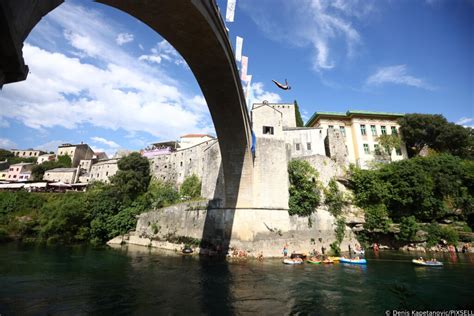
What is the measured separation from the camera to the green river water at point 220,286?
319 inches

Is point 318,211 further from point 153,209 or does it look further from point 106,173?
point 106,173

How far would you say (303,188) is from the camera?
60.6ft

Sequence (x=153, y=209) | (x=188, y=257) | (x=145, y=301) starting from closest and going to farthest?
(x=145, y=301) → (x=188, y=257) → (x=153, y=209)

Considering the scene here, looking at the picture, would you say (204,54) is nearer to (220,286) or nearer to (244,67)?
(244,67)

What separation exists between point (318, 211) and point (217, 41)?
14.9m

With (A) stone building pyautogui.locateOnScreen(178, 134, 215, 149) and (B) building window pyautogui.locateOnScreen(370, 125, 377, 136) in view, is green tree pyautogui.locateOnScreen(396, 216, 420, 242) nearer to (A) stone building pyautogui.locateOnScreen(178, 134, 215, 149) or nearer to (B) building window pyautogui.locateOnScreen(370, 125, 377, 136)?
(B) building window pyautogui.locateOnScreen(370, 125, 377, 136)

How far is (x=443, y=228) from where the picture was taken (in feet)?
59.8

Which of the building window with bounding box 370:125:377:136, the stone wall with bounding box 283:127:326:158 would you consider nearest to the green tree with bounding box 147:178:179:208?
the stone wall with bounding box 283:127:326:158

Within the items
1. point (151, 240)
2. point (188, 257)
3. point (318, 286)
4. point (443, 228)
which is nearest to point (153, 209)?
point (151, 240)

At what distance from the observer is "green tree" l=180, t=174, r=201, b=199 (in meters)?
26.7

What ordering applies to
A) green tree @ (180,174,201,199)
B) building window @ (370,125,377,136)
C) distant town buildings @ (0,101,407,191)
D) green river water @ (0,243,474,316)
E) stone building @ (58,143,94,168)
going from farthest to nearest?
stone building @ (58,143,94,168)
building window @ (370,125,377,136)
green tree @ (180,174,201,199)
distant town buildings @ (0,101,407,191)
green river water @ (0,243,474,316)

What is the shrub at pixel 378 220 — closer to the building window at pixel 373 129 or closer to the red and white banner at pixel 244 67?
the building window at pixel 373 129

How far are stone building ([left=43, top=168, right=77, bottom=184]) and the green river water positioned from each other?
29.9 m

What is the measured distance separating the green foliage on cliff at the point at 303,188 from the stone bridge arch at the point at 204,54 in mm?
3446
